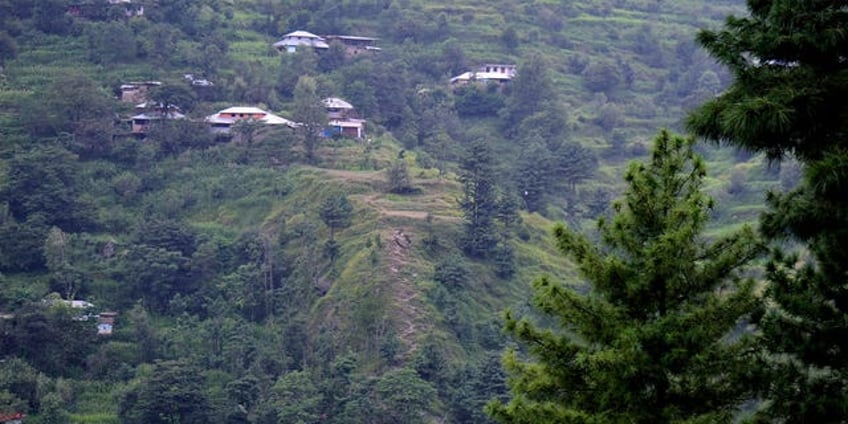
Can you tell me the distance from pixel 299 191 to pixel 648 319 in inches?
1307

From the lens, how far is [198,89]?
160 ft

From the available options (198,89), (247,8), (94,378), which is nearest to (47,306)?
(94,378)

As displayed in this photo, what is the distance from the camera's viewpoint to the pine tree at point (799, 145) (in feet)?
25.0

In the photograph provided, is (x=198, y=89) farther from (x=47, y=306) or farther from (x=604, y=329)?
(x=604, y=329)

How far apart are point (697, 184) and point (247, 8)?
2181 inches

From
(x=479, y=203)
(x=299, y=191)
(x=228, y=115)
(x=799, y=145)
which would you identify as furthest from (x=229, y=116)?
(x=799, y=145)

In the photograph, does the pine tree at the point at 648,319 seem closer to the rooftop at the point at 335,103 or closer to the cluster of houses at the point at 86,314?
the cluster of houses at the point at 86,314

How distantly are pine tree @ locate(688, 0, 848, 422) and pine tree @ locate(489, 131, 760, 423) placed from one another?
0.54 meters

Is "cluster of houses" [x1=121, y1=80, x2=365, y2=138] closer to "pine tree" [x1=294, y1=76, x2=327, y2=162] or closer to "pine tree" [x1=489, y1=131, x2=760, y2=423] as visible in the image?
"pine tree" [x1=294, y1=76, x2=327, y2=162]

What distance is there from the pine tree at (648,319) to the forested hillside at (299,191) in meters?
15.4

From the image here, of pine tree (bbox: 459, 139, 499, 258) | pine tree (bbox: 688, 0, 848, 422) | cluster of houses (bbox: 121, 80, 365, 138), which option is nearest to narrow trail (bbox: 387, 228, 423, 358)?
pine tree (bbox: 459, 139, 499, 258)

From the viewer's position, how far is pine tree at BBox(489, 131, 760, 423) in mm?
8633

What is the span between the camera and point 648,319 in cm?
905

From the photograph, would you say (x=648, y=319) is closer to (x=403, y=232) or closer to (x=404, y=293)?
(x=404, y=293)
